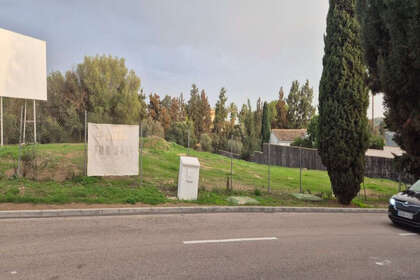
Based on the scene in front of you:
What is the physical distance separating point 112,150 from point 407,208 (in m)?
9.34

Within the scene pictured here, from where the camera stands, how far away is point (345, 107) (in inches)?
440

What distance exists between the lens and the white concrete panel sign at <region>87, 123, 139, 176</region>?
400 inches

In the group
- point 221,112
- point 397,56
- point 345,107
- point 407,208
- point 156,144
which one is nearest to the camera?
point 397,56

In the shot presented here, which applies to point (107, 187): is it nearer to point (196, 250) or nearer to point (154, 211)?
point (154, 211)

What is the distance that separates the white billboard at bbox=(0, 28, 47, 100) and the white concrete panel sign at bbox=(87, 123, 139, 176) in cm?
680

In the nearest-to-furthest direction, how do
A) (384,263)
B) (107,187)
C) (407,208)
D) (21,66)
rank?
(384,263) → (407,208) → (107,187) → (21,66)

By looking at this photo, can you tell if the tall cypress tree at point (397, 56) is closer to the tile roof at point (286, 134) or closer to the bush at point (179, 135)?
the bush at point (179, 135)

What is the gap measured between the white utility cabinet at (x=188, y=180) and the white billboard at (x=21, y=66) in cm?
990

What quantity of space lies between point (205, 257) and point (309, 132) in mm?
35161

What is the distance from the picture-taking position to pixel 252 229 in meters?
7.18

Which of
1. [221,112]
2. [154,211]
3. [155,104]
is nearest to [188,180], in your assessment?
[154,211]

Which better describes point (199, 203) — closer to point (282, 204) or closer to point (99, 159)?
point (282, 204)

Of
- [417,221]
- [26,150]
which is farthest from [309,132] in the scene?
[26,150]

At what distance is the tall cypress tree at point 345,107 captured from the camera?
11172 millimetres
